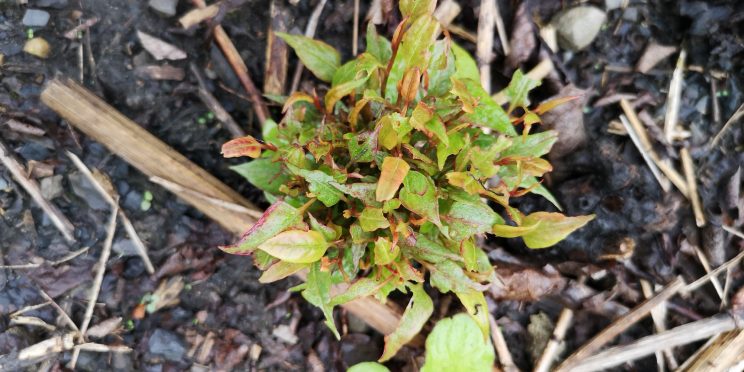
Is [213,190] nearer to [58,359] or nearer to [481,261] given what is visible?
[58,359]

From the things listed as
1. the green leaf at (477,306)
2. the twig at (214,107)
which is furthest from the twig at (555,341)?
the twig at (214,107)

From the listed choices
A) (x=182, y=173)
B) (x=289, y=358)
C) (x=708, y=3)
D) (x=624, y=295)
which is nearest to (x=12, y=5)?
(x=182, y=173)

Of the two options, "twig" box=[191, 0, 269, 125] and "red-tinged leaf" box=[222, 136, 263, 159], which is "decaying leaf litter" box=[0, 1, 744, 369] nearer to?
"twig" box=[191, 0, 269, 125]

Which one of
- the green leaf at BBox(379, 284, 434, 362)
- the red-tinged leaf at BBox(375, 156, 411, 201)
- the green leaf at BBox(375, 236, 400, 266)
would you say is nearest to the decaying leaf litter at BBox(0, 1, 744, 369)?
the green leaf at BBox(379, 284, 434, 362)

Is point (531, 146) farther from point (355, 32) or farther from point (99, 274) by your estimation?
point (99, 274)

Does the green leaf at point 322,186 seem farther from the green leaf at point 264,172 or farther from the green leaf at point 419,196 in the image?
the green leaf at point 264,172
